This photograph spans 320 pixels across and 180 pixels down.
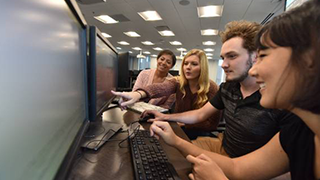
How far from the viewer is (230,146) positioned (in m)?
0.97

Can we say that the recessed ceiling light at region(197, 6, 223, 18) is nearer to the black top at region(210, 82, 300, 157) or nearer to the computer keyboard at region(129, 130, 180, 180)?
the black top at region(210, 82, 300, 157)

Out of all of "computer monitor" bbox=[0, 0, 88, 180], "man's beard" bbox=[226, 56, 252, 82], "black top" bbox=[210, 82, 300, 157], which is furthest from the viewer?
"man's beard" bbox=[226, 56, 252, 82]

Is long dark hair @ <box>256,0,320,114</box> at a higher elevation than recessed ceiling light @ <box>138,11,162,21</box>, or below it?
below

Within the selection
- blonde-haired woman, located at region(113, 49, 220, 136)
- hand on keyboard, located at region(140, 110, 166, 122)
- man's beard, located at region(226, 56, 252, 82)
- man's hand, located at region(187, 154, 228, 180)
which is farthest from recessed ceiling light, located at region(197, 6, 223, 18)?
man's hand, located at region(187, 154, 228, 180)

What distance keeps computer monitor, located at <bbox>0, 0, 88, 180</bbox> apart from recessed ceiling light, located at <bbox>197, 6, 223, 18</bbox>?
3862 millimetres

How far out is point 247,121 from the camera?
0.85 meters

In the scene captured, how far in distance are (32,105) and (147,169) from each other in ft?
1.21

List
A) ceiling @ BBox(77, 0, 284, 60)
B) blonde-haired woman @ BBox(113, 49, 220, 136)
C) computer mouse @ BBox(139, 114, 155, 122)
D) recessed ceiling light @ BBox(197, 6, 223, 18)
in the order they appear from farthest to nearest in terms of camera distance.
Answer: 1. recessed ceiling light @ BBox(197, 6, 223, 18)
2. ceiling @ BBox(77, 0, 284, 60)
3. blonde-haired woman @ BBox(113, 49, 220, 136)
4. computer mouse @ BBox(139, 114, 155, 122)

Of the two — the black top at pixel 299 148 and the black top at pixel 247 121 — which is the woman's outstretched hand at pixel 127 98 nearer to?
the black top at pixel 247 121

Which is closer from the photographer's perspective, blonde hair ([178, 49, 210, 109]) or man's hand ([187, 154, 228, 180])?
man's hand ([187, 154, 228, 180])

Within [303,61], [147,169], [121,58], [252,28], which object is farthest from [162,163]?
[121,58]

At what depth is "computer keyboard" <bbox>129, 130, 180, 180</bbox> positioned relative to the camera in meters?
0.47

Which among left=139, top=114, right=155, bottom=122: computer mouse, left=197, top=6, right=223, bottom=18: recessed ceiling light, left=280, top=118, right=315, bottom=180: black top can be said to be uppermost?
left=197, top=6, right=223, bottom=18: recessed ceiling light

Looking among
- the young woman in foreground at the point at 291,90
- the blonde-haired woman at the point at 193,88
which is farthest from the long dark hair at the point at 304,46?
the blonde-haired woman at the point at 193,88
